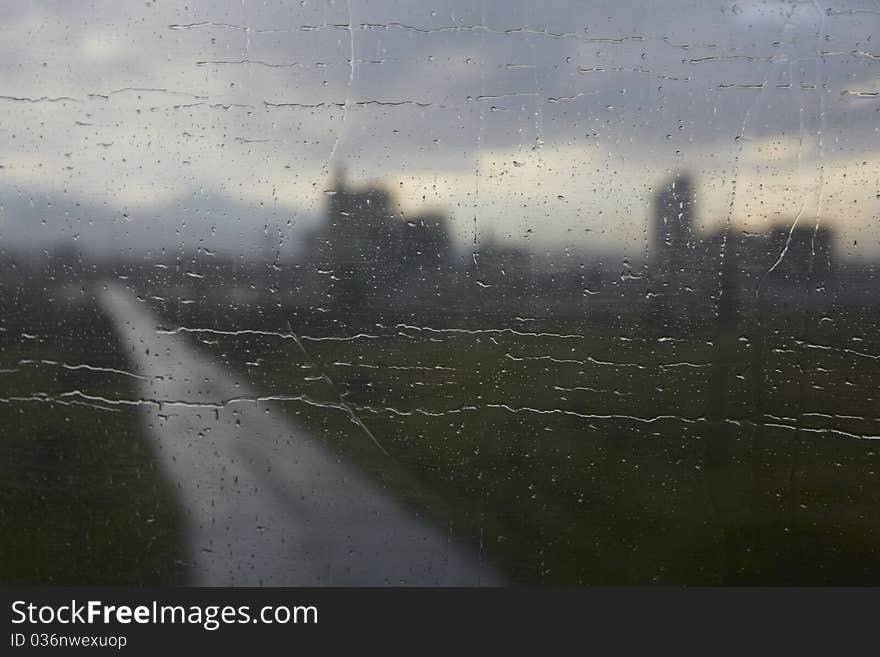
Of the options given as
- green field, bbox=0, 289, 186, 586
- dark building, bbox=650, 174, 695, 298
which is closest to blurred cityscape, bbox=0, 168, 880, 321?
dark building, bbox=650, 174, 695, 298

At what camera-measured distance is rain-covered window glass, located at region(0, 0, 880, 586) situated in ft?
5.71

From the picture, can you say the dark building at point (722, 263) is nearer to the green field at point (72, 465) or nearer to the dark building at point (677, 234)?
the dark building at point (677, 234)

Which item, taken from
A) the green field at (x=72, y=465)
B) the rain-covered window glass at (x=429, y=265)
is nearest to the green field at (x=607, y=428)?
the rain-covered window glass at (x=429, y=265)

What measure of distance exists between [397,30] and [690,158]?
106 cm

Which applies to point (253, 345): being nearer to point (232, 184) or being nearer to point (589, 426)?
point (232, 184)

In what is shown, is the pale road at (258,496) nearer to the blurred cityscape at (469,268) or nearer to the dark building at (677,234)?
the blurred cityscape at (469,268)

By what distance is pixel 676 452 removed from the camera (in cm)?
177

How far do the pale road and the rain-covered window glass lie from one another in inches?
0.4

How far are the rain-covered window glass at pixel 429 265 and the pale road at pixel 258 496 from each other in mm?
11

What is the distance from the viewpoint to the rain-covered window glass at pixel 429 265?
174 cm

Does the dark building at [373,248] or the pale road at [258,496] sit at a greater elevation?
the dark building at [373,248]

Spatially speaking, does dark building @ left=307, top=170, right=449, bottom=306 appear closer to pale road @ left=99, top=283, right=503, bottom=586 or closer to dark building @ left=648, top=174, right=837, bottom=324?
pale road @ left=99, top=283, right=503, bottom=586

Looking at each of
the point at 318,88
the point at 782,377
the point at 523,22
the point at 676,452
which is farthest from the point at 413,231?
the point at 782,377

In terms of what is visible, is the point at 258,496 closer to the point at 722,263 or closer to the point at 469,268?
the point at 469,268
